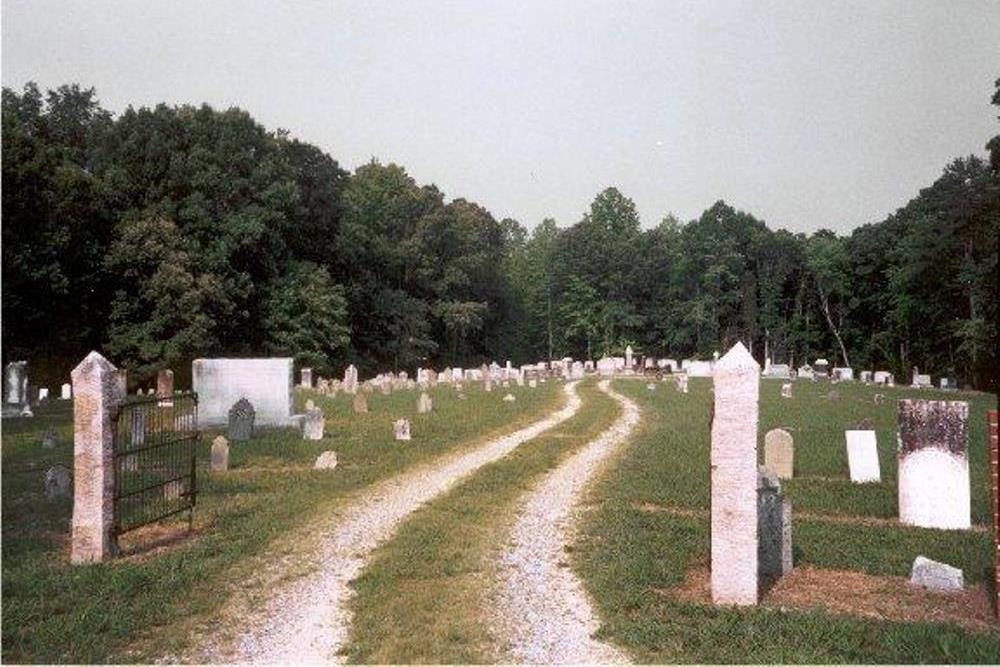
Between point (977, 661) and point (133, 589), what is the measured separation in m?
Answer: 7.57

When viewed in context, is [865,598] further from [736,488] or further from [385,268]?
[385,268]

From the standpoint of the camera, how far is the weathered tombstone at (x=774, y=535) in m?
8.89

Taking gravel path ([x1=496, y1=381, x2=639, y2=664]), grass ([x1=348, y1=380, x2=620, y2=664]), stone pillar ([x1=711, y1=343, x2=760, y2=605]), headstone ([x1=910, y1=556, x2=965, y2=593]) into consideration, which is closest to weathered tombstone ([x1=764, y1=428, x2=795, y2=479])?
gravel path ([x1=496, y1=381, x2=639, y2=664])

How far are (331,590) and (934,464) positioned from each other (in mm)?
8419

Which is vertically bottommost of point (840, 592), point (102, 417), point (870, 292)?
point (840, 592)

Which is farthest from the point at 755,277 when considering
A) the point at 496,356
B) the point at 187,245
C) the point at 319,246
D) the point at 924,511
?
the point at 924,511

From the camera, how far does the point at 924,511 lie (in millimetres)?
11406

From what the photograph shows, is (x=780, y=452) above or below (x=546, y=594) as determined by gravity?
above

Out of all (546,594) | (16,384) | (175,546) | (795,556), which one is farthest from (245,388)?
(795,556)

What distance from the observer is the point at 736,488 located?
8070mm

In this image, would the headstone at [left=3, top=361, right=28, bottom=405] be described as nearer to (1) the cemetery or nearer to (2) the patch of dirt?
(1) the cemetery

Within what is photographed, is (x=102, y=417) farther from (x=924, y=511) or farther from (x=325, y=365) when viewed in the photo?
(x=325, y=365)

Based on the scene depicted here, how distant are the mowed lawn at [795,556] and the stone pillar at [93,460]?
5514mm

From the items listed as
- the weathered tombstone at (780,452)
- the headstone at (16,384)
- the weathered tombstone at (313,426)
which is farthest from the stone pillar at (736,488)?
the headstone at (16,384)
